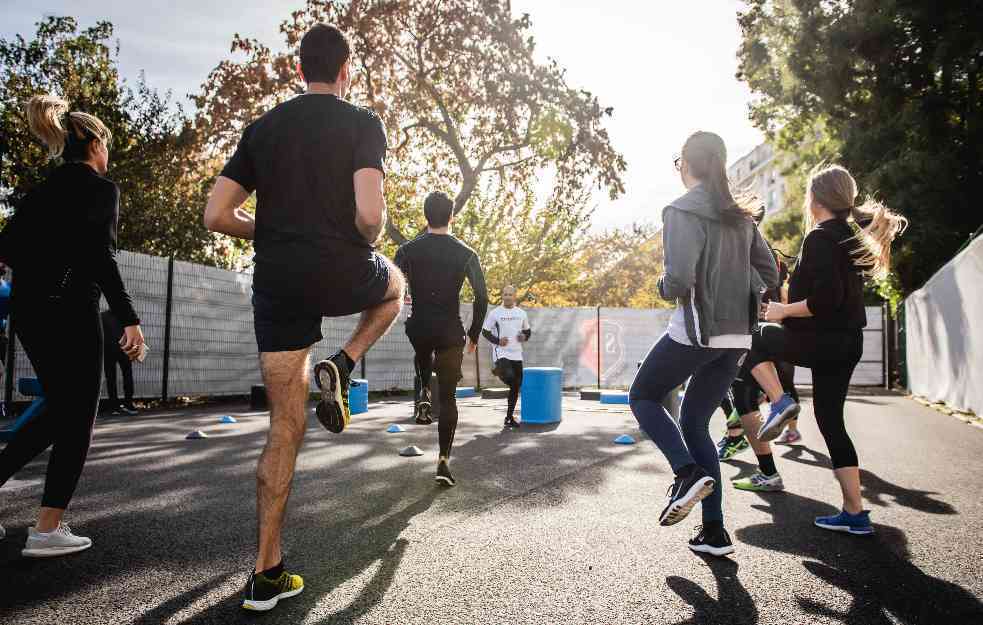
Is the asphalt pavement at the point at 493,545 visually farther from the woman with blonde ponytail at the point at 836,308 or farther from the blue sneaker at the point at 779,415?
the blue sneaker at the point at 779,415


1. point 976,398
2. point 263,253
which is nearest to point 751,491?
point 263,253

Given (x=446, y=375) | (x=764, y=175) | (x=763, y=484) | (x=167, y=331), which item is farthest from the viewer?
(x=764, y=175)

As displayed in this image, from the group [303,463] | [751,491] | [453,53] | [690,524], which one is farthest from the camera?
[453,53]

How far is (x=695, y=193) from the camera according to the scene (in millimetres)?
3160

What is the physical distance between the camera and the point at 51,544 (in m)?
2.95

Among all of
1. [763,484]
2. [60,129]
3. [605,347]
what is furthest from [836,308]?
[605,347]

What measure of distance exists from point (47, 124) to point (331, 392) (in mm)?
1938

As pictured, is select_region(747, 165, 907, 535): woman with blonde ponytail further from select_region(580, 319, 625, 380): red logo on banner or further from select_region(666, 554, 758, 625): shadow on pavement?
select_region(580, 319, 625, 380): red logo on banner

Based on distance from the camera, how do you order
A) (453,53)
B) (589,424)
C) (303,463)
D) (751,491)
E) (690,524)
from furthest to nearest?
(453,53), (589,424), (303,463), (751,491), (690,524)

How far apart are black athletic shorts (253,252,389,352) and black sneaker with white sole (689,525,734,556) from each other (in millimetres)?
1957

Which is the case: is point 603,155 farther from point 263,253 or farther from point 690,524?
point 263,253

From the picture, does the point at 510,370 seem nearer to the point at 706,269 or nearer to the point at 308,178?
the point at 706,269

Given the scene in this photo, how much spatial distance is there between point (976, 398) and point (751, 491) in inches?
271

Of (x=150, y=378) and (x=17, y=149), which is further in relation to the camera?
(x=17, y=149)
